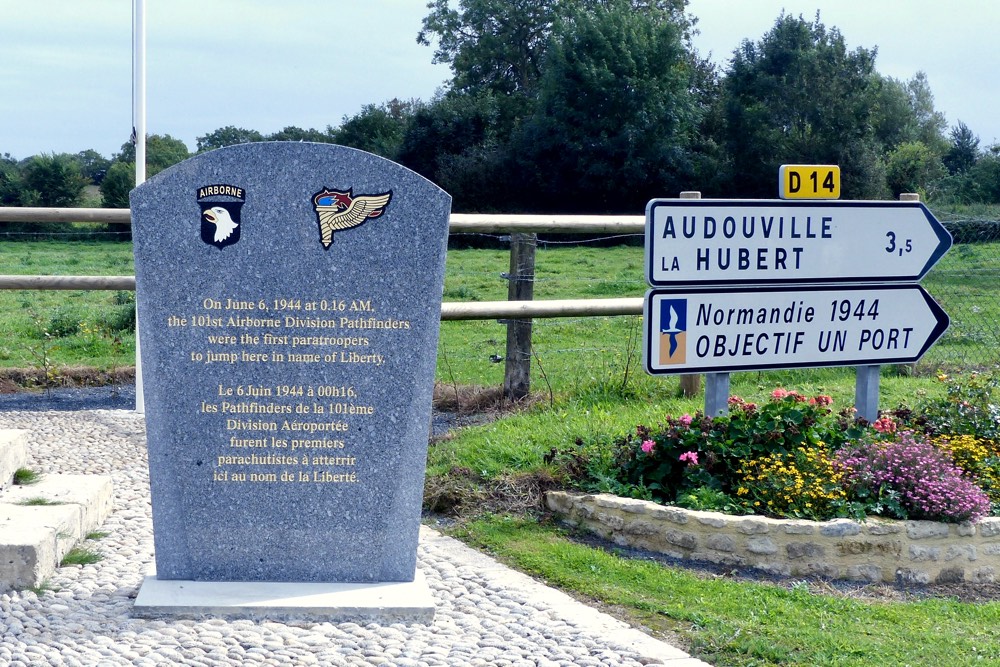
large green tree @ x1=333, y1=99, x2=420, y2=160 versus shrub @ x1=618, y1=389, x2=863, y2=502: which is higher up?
large green tree @ x1=333, y1=99, x2=420, y2=160

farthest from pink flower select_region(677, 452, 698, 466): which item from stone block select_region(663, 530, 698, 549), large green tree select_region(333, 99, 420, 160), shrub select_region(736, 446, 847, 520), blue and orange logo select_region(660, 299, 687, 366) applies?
large green tree select_region(333, 99, 420, 160)

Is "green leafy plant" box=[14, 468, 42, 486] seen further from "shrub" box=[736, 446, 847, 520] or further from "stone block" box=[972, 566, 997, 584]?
"stone block" box=[972, 566, 997, 584]

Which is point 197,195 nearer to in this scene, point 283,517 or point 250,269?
point 250,269

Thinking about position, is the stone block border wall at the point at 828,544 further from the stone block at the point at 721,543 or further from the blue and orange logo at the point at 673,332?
the blue and orange logo at the point at 673,332

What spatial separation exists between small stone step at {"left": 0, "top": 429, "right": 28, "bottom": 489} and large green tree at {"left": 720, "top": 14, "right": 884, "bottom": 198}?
118 feet

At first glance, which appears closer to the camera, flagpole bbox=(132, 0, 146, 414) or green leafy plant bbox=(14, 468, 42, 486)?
green leafy plant bbox=(14, 468, 42, 486)

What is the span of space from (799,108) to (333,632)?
136ft

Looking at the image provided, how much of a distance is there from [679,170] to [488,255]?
1760 cm

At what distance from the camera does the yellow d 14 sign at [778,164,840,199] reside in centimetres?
655

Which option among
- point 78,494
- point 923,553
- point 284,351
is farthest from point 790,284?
point 78,494

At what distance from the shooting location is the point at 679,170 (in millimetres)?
39938

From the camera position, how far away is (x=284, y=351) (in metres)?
4.59

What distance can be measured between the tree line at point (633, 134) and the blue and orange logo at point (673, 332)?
3225cm

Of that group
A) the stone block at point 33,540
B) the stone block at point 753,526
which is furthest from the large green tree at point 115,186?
the stone block at point 753,526
